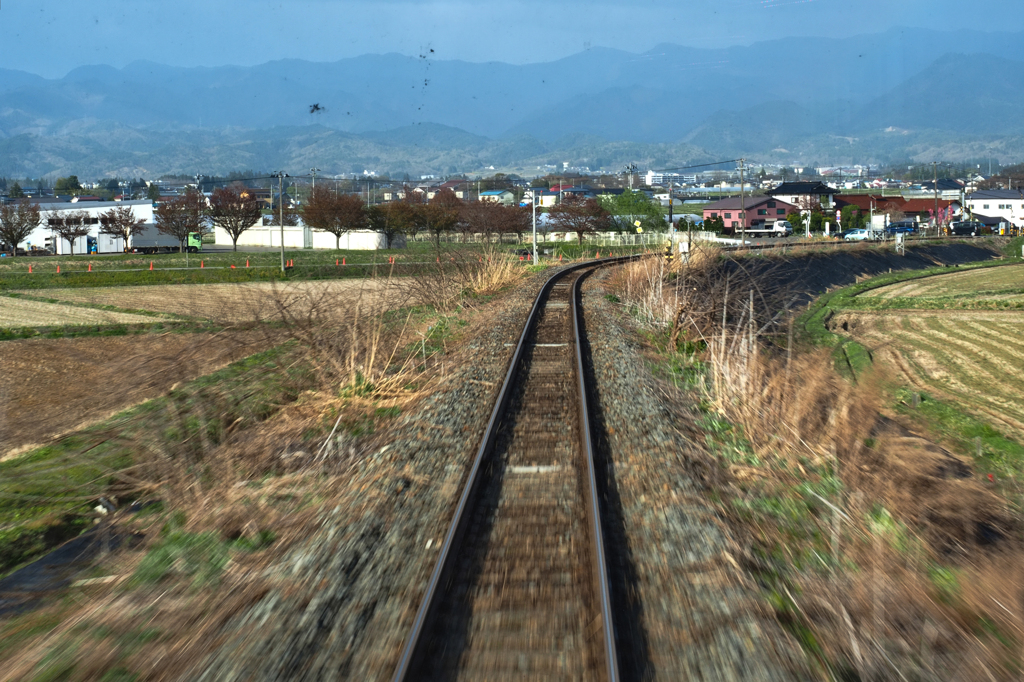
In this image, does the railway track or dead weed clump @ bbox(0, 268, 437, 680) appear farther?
dead weed clump @ bbox(0, 268, 437, 680)

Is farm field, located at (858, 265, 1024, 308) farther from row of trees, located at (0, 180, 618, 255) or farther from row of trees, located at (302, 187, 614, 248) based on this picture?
row of trees, located at (0, 180, 618, 255)

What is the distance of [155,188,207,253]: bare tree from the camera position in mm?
70500

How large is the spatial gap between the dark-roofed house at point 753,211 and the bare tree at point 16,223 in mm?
69315

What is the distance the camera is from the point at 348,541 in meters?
5.64

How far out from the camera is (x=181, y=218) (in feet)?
231

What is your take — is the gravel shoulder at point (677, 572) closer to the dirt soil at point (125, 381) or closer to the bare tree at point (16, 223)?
the dirt soil at point (125, 381)

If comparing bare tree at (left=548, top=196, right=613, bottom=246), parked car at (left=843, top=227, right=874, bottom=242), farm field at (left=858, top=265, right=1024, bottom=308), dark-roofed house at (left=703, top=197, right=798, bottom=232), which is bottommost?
farm field at (left=858, top=265, right=1024, bottom=308)

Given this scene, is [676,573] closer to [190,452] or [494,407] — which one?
[494,407]

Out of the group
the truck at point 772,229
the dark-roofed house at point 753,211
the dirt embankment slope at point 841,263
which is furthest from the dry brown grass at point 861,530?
the dark-roofed house at point 753,211

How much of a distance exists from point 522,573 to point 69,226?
7907 cm

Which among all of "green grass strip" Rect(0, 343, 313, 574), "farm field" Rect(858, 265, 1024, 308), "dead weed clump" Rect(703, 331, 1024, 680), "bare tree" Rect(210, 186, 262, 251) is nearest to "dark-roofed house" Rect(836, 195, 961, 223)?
"farm field" Rect(858, 265, 1024, 308)

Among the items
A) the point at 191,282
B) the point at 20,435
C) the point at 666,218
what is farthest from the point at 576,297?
the point at 666,218

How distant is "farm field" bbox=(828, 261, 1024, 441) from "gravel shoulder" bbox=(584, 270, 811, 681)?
924 centimetres

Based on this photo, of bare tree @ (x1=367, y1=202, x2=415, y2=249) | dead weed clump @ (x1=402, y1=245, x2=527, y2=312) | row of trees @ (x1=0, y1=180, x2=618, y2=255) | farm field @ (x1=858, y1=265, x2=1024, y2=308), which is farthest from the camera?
bare tree @ (x1=367, y1=202, x2=415, y2=249)
